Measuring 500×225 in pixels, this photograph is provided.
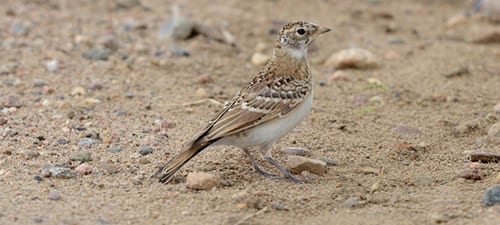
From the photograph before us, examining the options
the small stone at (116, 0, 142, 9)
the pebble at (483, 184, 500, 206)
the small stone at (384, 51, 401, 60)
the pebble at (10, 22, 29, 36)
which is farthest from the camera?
the small stone at (116, 0, 142, 9)

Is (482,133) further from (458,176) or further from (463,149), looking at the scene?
(458,176)

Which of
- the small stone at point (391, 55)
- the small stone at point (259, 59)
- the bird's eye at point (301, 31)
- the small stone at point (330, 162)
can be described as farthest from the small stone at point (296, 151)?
the small stone at point (391, 55)

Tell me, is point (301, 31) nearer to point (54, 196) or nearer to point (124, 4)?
point (54, 196)

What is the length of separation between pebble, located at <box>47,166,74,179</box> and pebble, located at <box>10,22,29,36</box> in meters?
4.27

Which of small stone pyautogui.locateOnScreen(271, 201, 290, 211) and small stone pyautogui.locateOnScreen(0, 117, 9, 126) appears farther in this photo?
small stone pyautogui.locateOnScreen(0, 117, 9, 126)

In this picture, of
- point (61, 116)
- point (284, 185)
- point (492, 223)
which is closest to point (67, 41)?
point (61, 116)

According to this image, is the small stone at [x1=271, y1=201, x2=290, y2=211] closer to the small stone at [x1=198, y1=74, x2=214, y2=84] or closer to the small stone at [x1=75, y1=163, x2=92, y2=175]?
the small stone at [x1=75, y1=163, x2=92, y2=175]

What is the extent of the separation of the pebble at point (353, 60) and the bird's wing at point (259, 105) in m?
3.26

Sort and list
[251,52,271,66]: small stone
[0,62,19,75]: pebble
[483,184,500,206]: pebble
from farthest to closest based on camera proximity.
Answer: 1. [251,52,271,66]: small stone
2. [0,62,19,75]: pebble
3. [483,184,500,206]: pebble

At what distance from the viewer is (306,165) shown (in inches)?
270

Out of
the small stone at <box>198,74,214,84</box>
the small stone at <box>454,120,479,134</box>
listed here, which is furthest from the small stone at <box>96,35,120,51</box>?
the small stone at <box>454,120,479,134</box>

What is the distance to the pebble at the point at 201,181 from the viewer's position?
6.35 m

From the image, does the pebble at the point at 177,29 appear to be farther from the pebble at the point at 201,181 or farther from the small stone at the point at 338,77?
the pebble at the point at 201,181

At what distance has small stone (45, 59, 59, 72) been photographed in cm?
944
